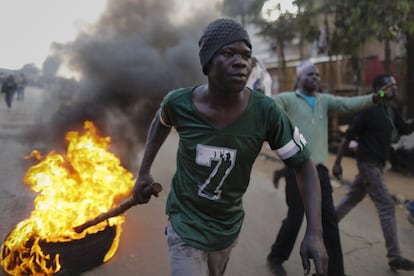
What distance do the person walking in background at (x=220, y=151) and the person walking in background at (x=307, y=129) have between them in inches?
59.5

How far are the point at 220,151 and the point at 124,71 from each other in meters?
5.13

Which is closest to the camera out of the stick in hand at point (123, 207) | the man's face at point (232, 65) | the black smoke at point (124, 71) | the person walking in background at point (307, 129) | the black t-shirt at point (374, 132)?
the man's face at point (232, 65)

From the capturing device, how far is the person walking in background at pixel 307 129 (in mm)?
3406

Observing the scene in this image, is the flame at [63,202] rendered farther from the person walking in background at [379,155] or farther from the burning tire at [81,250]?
the person walking in background at [379,155]

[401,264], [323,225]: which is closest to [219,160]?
[323,225]

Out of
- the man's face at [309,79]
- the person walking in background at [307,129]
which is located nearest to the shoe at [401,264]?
the person walking in background at [307,129]

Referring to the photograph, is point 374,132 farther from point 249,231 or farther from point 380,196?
point 249,231

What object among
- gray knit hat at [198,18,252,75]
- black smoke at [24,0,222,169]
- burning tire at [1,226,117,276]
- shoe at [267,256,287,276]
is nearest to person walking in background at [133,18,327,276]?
gray knit hat at [198,18,252,75]

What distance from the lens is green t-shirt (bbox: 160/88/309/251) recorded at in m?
1.86

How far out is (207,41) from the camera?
183 cm

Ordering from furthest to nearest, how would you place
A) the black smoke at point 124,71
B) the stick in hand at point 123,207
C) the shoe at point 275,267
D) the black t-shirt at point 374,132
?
the black smoke at point 124,71 → the black t-shirt at point 374,132 → the shoe at point 275,267 → the stick in hand at point 123,207

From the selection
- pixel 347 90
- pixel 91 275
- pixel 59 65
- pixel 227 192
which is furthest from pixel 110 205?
pixel 347 90

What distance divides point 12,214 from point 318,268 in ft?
14.0

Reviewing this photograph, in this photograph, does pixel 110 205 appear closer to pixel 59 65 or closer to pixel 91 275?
pixel 91 275
